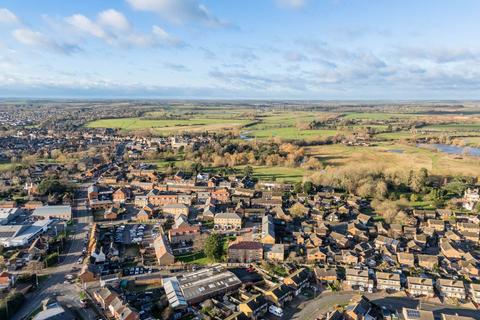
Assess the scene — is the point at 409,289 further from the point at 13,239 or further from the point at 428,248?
the point at 13,239

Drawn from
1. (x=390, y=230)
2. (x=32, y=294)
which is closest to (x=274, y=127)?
(x=390, y=230)

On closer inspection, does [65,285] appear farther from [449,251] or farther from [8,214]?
[449,251]

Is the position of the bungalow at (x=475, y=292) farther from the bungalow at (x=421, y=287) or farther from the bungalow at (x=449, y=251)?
the bungalow at (x=449, y=251)

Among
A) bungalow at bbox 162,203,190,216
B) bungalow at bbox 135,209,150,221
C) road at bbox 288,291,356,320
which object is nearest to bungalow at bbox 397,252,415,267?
road at bbox 288,291,356,320

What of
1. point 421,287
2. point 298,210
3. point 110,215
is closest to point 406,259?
point 421,287

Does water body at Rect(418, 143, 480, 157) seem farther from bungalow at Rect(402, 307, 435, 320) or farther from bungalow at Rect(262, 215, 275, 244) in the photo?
bungalow at Rect(402, 307, 435, 320)
